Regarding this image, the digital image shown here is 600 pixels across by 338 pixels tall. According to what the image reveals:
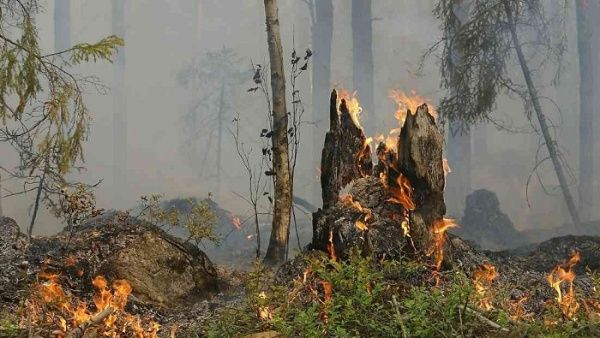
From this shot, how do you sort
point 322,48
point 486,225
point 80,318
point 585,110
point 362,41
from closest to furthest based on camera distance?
1. point 80,318
2. point 486,225
3. point 585,110
4. point 362,41
5. point 322,48

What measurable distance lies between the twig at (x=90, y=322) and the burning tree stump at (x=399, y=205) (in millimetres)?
2823

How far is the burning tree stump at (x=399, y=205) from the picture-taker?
6.32 m

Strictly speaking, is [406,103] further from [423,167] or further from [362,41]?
[362,41]

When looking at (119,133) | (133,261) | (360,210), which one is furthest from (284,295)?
(119,133)

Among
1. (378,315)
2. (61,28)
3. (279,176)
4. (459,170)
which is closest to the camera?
(378,315)

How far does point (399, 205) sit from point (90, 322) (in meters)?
3.87

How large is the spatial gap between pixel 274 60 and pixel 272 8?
3.33ft

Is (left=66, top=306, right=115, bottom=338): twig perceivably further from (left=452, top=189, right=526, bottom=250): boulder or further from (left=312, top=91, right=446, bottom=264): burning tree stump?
(left=452, top=189, right=526, bottom=250): boulder

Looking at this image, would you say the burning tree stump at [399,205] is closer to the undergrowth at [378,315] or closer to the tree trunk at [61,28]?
the undergrowth at [378,315]

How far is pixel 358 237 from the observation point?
636 cm

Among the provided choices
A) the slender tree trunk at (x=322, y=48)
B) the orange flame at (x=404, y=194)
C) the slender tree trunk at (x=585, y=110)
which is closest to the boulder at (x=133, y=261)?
the orange flame at (x=404, y=194)

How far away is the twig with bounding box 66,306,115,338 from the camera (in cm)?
406

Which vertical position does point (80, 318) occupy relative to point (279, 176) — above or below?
below

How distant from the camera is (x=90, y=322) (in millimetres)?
4164
